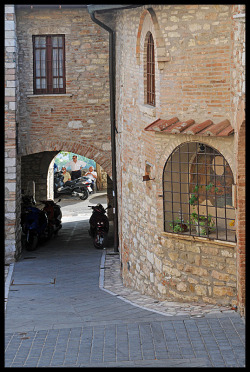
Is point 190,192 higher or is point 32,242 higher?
point 190,192

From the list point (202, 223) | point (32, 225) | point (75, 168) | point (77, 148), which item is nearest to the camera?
A: point (202, 223)

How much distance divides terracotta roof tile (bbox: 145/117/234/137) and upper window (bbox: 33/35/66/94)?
6299mm

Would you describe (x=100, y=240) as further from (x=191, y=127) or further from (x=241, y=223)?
(x=241, y=223)

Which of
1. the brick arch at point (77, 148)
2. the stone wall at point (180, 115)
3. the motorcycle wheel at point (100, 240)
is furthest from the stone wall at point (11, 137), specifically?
the stone wall at point (180, 115)

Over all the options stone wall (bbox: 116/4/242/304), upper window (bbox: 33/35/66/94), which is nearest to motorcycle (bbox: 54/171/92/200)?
upper window (bbox: 33/35/66/94)

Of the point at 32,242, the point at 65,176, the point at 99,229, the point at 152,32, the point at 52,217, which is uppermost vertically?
the point at 152,32

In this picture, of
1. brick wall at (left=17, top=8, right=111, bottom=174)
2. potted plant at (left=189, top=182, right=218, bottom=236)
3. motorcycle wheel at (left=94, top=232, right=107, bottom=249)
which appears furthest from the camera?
motorcycle wheel at (left=94, top=232, right=107, bottom=249)

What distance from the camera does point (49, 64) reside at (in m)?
17.4

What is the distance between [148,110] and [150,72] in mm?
827

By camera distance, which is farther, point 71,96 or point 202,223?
point 71,96

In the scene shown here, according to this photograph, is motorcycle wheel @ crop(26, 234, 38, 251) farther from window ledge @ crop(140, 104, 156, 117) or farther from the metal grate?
the metal grate

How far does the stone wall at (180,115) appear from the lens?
34.9 ft

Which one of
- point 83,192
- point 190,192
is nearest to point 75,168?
point 83,192

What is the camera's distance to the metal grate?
12.5 m
